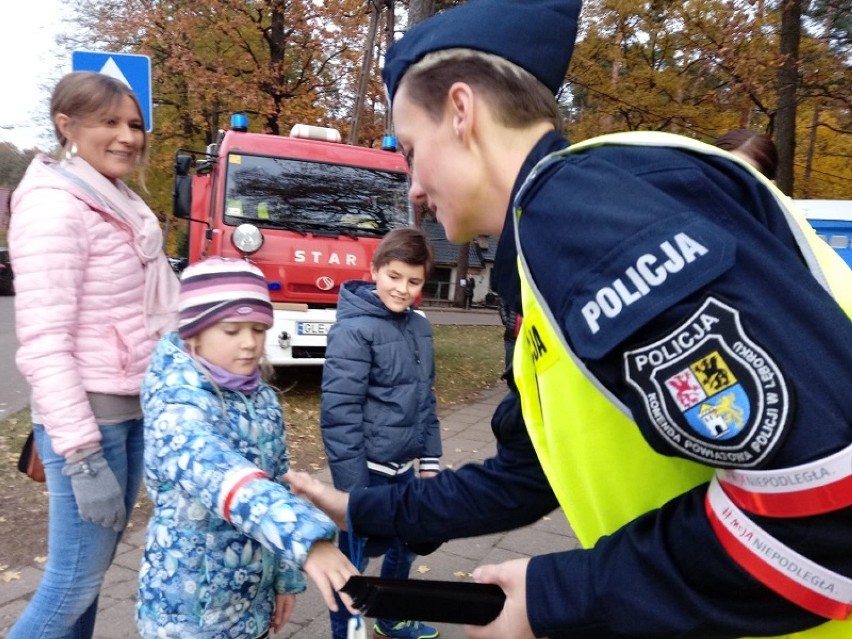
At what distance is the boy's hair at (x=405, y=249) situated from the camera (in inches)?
127

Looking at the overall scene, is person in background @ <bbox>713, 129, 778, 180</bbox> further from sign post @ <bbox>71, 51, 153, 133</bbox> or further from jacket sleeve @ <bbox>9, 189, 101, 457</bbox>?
sign post @ <bbox>71, 51, 153, 133</bbox>

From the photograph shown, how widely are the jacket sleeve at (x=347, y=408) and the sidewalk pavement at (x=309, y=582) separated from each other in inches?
29.2

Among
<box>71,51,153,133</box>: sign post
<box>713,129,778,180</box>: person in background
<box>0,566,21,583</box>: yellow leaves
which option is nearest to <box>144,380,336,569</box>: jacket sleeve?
<box>0,566,21,583</box>: yellow leaves

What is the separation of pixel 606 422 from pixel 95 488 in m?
1.75

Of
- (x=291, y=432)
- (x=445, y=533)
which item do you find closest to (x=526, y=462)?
(x=445, y=533)

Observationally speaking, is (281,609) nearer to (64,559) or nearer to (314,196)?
(64,559)

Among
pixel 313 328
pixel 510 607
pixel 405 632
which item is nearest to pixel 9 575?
pixel 405 632

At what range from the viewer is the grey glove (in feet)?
6.94

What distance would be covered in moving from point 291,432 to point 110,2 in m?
17.2

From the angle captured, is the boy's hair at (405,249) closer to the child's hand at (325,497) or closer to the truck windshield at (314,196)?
the child's hand at (325,497)

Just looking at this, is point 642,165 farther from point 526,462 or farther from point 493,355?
point 493,355

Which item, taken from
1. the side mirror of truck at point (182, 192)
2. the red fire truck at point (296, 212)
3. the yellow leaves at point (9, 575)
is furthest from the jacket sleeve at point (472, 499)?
the side mirror of truck at point (182, 192)

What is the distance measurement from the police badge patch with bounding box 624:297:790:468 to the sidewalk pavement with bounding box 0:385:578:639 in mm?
2701

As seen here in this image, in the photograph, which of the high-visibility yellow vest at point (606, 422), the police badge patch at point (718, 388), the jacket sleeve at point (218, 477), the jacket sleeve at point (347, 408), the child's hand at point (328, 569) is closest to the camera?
the police badge patch at point (718, 388)
